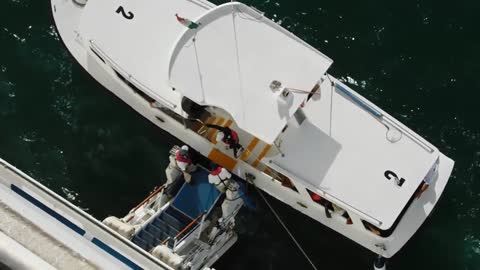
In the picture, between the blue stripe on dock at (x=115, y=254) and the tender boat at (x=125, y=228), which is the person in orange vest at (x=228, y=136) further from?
the blue stripe on dock at (x=115, y=254)

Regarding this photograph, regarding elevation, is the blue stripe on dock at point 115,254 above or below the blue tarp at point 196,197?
above

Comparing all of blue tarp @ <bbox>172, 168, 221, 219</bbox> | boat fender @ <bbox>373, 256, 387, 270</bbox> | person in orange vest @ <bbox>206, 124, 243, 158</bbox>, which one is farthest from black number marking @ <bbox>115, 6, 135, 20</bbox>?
boat fender @ <bbox>373, 256, 387, 270</bbox>

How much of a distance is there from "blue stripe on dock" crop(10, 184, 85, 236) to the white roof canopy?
5883 millimetres

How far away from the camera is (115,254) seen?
15.9 meters

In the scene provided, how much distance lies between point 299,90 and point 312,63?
96cm

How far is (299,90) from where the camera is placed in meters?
20.6

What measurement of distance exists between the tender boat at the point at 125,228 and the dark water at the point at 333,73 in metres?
1.46

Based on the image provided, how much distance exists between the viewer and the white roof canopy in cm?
2050

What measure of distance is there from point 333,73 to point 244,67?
5143mm

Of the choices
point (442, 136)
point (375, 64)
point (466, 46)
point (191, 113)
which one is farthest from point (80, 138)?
point (466, 46)

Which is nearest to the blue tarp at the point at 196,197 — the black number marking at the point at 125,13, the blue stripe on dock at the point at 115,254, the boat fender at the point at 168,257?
the boat fender at the point at 168,257

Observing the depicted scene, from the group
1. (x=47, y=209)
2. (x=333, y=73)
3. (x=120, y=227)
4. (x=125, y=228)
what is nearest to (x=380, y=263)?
(x=333, y=73)

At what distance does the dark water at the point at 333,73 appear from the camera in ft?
74.9

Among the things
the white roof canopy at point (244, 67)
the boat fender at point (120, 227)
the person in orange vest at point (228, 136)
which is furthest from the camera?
the person in orange vest at point (228, 136)
